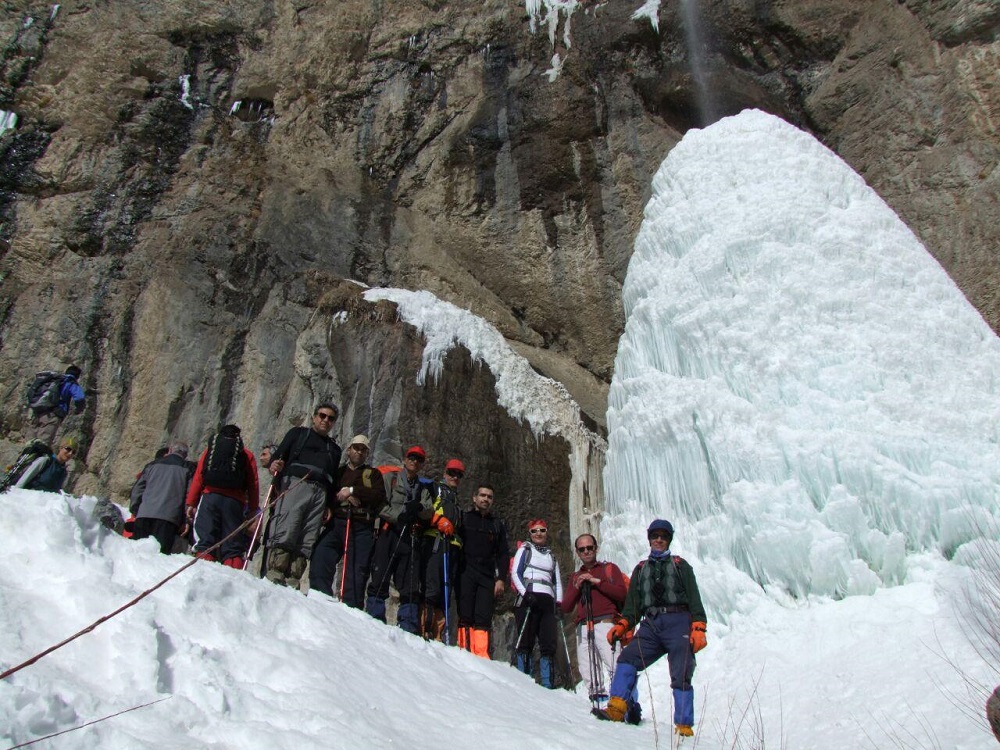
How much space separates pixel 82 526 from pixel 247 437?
8965mm

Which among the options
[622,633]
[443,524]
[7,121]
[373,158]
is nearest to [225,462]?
[443,524]

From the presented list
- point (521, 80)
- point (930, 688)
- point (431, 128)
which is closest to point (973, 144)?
point (521, 80)

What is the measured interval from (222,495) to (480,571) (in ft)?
6.59

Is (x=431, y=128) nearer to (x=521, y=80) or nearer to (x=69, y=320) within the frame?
(x=521, y=80)

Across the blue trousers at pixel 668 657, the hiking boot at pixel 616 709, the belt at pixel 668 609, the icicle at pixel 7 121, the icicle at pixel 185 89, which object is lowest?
the hiking boot at pixel 616 709

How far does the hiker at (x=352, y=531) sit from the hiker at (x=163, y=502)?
120 cm

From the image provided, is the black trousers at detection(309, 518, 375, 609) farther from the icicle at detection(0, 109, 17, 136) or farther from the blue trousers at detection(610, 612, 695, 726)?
the icicle at detection(0, 109, 17, 136)

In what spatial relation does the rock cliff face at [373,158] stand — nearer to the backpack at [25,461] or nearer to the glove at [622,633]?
the backpack at [25,461]

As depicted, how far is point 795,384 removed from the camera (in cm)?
876

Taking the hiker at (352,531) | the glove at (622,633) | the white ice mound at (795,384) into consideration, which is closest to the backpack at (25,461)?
the hiker at (352,531)

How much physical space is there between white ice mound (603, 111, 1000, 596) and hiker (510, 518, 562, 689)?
2.16m

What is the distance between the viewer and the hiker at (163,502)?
657 centimetres

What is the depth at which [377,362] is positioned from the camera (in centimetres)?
1111

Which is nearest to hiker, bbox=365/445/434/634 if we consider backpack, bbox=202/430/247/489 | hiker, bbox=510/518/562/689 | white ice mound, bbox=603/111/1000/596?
hiker, bbox=510/518/562/689
